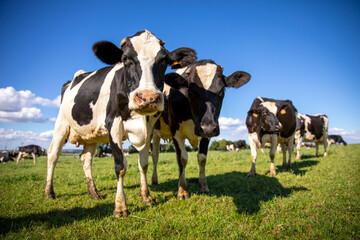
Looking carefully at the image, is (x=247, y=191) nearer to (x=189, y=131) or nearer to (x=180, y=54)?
(x=189, y=131)

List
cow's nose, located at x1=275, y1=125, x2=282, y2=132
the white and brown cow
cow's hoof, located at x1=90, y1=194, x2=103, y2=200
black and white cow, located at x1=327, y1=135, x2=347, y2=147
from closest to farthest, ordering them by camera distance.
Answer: cow's hoof, located at x1=90, y1=194, x2=103, y2=200, cow's nose, located at x1=275, y1=125, x2=282, y2=132, the white and brown cow, black and white cow, located at x1=327, y1=135, x2=347, y2=147

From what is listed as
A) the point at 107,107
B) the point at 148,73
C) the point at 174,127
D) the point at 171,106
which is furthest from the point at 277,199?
the point at 107,107

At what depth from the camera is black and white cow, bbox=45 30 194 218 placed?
342 centimetres

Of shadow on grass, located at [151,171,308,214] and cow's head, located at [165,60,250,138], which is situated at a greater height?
cow's head, located at [165,60,250,138]

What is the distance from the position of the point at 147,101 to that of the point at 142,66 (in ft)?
2.55

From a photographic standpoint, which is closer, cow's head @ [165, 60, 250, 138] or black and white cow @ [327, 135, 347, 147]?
cow's head @ [165, 60, 250, 138]

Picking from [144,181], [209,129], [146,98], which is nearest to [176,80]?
[209,129]

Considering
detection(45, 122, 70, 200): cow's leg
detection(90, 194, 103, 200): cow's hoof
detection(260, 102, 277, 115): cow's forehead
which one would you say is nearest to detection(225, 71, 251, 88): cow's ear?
detection(260, 102, 277, 115): cow's forehead

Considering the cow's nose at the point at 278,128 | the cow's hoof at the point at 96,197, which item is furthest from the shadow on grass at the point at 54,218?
the cow's nose at the point at 278,128

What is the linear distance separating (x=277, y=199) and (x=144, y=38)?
402 centimetres

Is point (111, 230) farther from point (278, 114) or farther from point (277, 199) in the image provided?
point (278, 114)

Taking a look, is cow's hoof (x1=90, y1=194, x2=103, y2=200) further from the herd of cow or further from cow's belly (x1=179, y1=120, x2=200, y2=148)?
cow's belly (x1=179, y1=120, x2=200, y2=148)

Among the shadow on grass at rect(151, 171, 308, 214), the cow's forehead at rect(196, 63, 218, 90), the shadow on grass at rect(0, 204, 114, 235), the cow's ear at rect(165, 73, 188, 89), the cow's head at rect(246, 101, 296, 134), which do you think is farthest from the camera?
the cow's head at rect(246, 101, 296, 134)

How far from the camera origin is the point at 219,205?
4.13 meters
